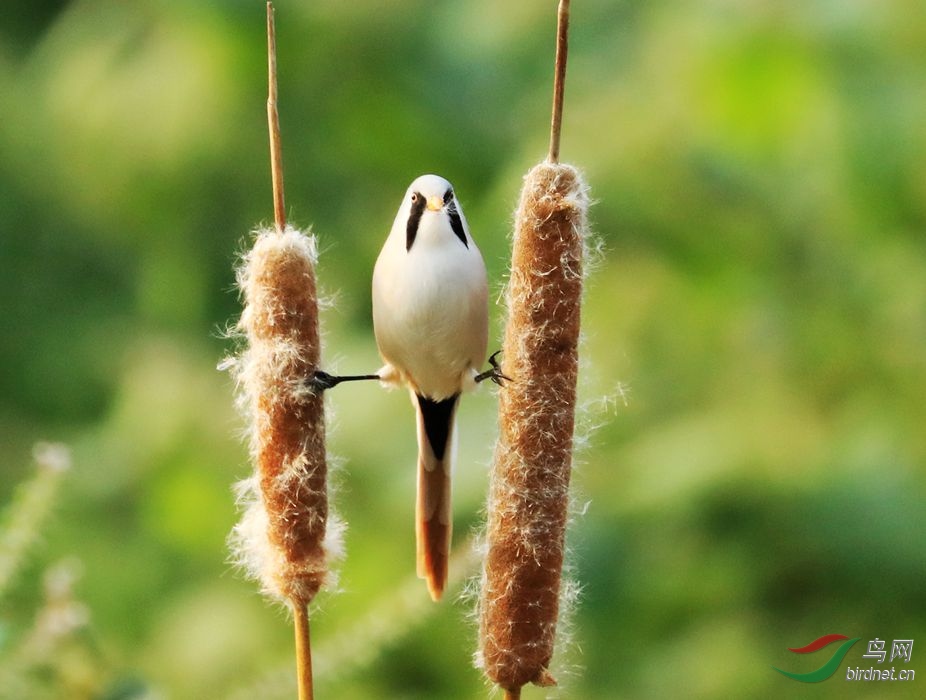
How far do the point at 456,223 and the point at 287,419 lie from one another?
0.44 ft

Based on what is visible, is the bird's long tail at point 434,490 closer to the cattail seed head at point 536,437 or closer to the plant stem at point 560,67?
the cattail seed head at point 536,437

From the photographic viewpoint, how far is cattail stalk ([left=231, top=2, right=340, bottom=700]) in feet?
1.85

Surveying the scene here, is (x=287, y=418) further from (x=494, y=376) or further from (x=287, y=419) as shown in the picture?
(x=494, y=376)

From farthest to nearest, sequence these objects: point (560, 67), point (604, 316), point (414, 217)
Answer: point (604, 316) < point (414, 217) < point (560, 67)

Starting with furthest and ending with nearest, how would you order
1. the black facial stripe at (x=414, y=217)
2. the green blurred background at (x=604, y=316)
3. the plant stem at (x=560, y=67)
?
the green blurred background at (x=604, y=316), the black facial stripe at (x=414, y=217), the plant stem at (x=560, y=67)

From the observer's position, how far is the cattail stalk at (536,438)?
569 mm

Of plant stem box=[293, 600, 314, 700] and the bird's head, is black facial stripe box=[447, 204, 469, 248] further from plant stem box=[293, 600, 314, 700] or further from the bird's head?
plant stem box=[293, 600, 314, 700]

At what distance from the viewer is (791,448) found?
Answer: 4.20 feet

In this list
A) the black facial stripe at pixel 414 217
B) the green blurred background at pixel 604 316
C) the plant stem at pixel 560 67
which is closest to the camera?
the plant stem at pixel 560 67

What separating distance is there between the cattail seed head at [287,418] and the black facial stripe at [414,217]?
0.05 meters

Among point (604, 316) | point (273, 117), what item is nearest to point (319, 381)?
point (273, 117)

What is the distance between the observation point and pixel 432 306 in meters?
0.61

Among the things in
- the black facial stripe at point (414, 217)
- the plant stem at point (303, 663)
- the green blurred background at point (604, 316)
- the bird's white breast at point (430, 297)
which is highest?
the green blurred background at point (604, 316)

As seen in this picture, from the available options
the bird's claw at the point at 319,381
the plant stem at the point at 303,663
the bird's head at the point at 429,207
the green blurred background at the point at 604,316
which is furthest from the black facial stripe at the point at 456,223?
the green blurred background at the point at 604,316
